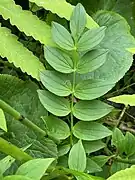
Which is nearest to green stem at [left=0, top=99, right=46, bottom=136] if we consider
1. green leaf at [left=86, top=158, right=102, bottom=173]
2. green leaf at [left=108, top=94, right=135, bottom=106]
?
green leaf at [left=86, top=158, right=102, bottom=173]

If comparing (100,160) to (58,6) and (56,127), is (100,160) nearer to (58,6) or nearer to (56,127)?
(56,127)

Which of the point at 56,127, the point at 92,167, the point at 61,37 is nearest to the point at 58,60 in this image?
the point at 61,37

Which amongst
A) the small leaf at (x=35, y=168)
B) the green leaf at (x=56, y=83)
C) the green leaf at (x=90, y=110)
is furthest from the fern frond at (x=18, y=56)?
the small leaf at (x=35, y=168)

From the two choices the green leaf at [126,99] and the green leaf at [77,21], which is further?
the green leaf at [77,21]

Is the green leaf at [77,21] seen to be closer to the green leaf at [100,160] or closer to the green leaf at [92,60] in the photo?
the green leaf at [92,60]

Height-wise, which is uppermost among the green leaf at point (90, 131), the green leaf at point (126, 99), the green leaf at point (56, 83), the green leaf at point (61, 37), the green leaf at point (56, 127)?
the green leaf at point (61, 37)

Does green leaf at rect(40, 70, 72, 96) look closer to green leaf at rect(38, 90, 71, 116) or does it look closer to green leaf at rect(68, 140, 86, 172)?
green leaf at rect(38, 90, 71, 116)

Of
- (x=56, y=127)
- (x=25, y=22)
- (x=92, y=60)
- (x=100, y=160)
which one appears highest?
(x=25, y=22)

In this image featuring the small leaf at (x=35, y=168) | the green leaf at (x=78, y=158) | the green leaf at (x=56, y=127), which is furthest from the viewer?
the green leaf at (x=56, y=127)
